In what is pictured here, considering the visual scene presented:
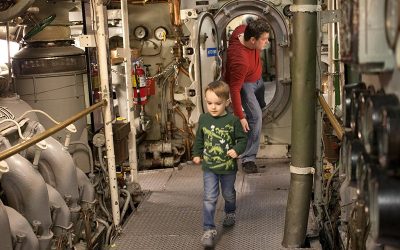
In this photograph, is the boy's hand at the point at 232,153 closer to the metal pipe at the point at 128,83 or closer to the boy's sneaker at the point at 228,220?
the boy's sneaker at the point at 228,220

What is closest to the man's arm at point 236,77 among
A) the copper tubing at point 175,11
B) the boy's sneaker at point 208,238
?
the copper tubing at point 175,11

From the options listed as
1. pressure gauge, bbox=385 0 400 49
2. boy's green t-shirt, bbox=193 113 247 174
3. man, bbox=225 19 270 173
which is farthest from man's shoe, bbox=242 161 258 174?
pressure gauge, bbox=385 0 400 49

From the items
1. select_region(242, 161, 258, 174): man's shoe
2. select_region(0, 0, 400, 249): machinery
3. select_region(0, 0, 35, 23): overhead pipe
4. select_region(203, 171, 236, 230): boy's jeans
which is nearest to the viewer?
select_region(0, 0, 400, 249): machinery

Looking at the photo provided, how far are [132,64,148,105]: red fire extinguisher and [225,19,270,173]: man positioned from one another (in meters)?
1.28

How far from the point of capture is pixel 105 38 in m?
4.88

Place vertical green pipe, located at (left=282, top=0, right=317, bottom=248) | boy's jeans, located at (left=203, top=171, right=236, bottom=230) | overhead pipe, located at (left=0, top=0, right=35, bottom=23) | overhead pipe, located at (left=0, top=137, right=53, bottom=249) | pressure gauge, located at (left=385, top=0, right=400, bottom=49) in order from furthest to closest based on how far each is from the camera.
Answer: boy's jeans, located at (left=203, top=171, right=236, bottom=230) → overhead pipe, located at (left=0, top=0, right=35, bottom=23) → overhead pipe, located at (left=0, top=137, right=53, bottom=249) → vertical green pipe, located at (left=282, top=0, right=317, bottom=248) → pressure gauge, located at (left=385, top=0, right=400, bottom=49)

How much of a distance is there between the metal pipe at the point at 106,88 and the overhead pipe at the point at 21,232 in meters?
1.36

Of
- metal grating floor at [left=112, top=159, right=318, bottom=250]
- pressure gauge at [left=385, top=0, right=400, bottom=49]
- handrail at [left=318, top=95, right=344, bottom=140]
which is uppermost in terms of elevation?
pressure gauge at [left=385, top=0, right=400, bottom=49]

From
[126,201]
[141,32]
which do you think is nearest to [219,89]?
[126,201]

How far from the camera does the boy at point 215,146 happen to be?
448cm

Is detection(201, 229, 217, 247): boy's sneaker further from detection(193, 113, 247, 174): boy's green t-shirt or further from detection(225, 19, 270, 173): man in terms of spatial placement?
detection(225, 19, 270, 173): man

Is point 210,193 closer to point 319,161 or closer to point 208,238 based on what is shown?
point 208,238

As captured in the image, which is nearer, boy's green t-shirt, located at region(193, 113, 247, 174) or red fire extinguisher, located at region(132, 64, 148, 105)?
→ boy's green t-shirt, located at region(193, 113, 247, 174)

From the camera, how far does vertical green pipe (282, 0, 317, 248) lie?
3793 mm
